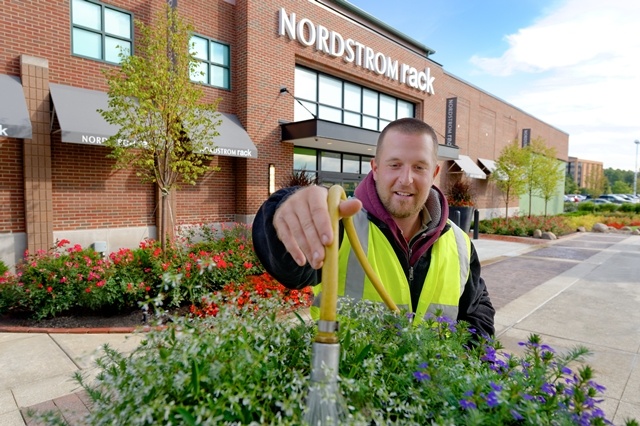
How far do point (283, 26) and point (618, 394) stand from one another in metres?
11.9

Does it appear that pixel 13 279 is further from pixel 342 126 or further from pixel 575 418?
pixel 342 126

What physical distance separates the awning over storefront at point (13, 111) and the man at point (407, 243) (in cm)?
780

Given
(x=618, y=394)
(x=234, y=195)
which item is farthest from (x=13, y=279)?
(x=618, y=394)

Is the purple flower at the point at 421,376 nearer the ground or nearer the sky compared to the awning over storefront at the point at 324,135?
nearer the ground

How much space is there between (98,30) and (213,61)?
2997 millimetres

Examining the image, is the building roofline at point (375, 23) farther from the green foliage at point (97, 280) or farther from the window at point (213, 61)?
the green foliage at point (97, 280)

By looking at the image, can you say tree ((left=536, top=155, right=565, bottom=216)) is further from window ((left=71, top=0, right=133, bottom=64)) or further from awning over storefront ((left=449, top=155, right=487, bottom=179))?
window ((left=71, top=0, right=133, bottom=64))

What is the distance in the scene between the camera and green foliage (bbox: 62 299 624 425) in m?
0.80

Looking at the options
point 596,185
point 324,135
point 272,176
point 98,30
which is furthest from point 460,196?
point 596,185

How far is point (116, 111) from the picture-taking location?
6.23m

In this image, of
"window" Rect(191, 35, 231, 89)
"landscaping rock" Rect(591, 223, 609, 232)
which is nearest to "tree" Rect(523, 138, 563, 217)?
"landscaping rock" Rect(591, 223, 609, 232)

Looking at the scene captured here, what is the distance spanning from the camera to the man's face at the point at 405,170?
1.73 metres

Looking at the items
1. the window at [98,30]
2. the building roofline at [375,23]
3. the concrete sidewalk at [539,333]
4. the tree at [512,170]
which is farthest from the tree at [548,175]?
the window at [98,30]

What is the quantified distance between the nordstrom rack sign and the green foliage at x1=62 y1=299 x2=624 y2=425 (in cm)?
1259
